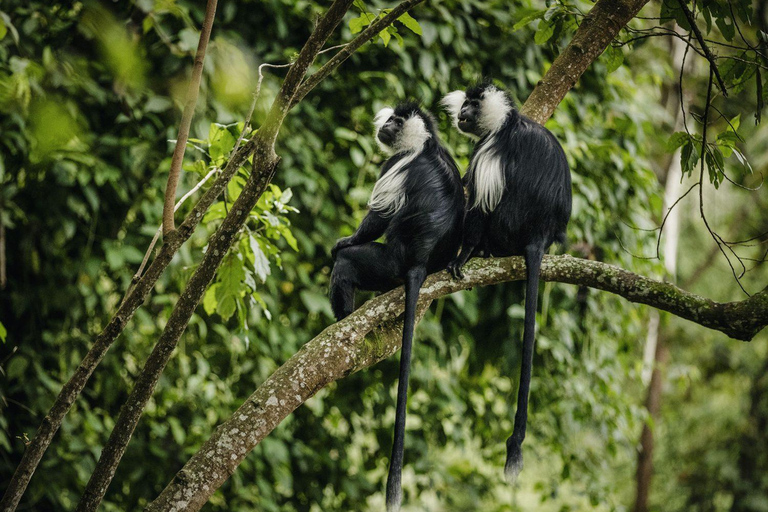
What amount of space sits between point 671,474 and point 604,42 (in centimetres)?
561

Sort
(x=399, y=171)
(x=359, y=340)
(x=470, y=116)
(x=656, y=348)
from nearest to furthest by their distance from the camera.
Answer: (x=359, y=340) → (x=399, y=171) → (x=470, y=116) → (x=656, y=348)

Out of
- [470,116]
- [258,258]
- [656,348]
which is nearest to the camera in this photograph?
[258,258]

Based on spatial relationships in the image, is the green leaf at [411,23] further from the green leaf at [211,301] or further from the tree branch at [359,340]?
the green leaf at [211,301]

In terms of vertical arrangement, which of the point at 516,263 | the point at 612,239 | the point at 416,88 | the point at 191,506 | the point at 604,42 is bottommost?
the point at 191,506

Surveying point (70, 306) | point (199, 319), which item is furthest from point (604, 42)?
point (70, 306)

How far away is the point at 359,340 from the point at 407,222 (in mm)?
690

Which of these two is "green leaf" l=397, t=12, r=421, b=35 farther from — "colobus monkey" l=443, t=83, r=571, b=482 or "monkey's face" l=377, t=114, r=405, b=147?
"monkey's face" l=377, t=114, r=405, b=147

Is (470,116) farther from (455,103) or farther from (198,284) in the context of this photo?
(198,284)

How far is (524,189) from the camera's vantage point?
7.15 feet

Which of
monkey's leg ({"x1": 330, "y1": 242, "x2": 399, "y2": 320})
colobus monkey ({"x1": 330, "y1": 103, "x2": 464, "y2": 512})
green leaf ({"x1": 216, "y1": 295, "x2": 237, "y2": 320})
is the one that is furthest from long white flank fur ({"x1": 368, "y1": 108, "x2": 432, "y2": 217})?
green leaf ({"x1": 216, "y1": 295, "x2": 237, "y2": 320})

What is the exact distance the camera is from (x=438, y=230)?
6.84 ft

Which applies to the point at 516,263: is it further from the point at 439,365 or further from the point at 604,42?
the point at 439,365

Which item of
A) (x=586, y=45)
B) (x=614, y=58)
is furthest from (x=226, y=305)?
(x=614, y=58)

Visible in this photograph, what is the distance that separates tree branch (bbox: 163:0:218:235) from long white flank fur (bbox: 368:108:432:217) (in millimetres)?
902
